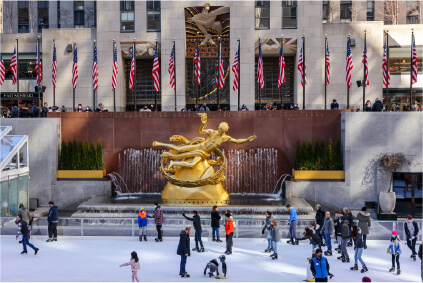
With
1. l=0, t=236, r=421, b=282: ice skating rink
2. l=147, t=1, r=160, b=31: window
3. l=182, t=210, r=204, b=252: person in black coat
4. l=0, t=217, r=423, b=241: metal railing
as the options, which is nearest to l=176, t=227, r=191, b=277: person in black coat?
l=0, t=236, r=421, b=282: ice skating rink

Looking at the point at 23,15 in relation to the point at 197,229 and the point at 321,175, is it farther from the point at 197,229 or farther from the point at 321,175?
the point at 197,229

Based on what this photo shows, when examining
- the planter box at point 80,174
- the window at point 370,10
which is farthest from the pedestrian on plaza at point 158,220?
the window at point 370,10

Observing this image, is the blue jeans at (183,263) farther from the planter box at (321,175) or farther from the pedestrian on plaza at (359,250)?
the planter box at (321,175)

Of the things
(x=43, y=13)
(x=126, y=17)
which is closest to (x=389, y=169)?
(x=126, y=17)

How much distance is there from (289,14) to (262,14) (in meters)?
1.71

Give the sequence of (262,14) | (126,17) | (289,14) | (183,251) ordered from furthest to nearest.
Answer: (126,17)
(262,14)
(289,14)
(183,251)

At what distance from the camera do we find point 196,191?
2277cm

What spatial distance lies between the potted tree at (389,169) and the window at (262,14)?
1454 centimetres

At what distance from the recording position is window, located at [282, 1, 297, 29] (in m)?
35.9

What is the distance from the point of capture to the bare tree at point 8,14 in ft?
160

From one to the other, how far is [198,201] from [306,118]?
23.2 ft

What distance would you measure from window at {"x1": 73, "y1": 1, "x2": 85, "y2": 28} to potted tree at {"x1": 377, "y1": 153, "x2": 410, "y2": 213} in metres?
31.3

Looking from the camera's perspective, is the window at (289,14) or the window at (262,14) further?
the window at (262,14)

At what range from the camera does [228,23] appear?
36.1 meters
